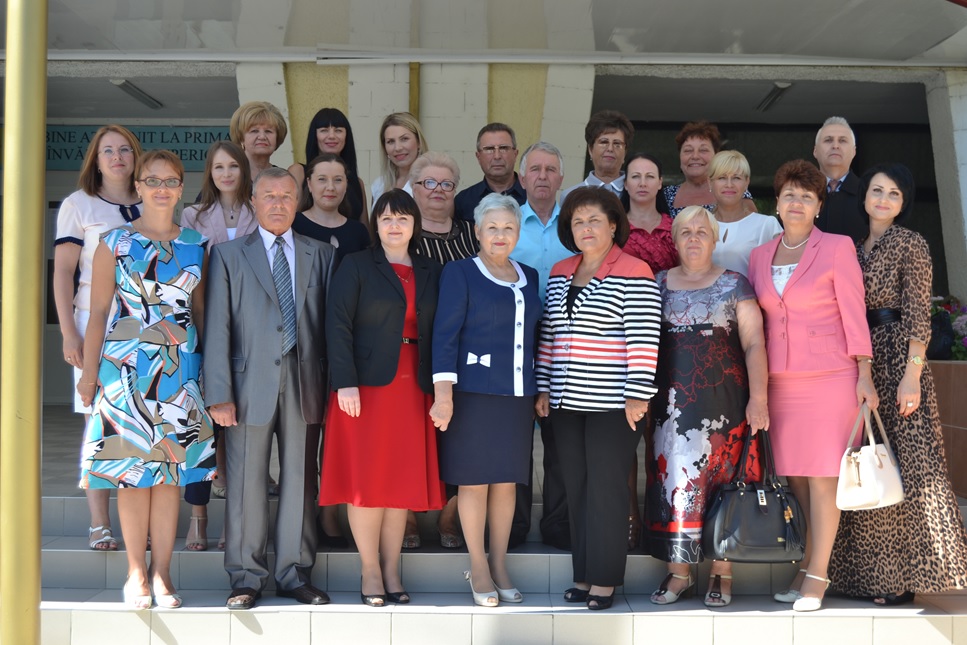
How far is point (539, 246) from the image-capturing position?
452 centimetres

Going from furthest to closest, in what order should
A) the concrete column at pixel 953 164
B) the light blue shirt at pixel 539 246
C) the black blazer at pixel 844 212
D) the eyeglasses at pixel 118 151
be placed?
the concrete column at pixel 953 164
the black blazer at pixel 844 212
the light blue shirt at pixel 539 246
the eyeglasses at pixel 118 151

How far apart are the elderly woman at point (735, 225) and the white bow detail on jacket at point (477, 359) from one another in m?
1.32

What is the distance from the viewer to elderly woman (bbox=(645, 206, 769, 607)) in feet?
13.0

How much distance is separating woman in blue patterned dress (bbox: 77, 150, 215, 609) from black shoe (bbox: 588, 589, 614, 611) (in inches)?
67.2

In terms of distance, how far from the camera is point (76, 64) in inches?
310

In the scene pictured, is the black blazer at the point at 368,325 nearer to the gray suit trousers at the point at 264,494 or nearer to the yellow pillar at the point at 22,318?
the gray suit trousers at the point at 264,494

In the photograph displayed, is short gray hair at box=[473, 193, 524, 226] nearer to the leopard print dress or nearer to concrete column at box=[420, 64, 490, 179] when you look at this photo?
the leopard print dress

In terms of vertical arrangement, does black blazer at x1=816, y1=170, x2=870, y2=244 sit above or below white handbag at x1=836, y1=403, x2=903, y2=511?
above

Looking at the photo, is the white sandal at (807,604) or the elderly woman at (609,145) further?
the elderly woman at (609,145)

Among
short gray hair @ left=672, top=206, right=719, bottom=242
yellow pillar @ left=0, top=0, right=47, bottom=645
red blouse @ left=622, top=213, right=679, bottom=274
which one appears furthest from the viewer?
red blouse @ left=622, top=213, right=679, bottom=274

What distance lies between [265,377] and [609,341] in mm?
1459

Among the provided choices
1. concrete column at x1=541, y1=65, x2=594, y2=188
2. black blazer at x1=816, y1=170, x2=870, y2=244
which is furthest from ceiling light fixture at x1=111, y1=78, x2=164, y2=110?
black blazer at x1=816, y1=170, x2=870, y2=244

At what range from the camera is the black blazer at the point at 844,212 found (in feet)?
15.3

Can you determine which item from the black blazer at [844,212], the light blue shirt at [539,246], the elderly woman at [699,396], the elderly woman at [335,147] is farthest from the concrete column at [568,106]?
the elderly woman at [699,396]
